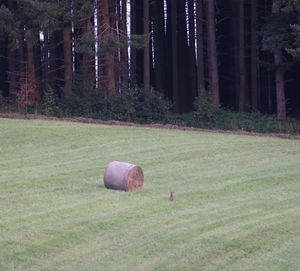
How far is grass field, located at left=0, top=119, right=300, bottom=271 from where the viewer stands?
30.6 ft

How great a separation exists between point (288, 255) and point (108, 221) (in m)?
2.76

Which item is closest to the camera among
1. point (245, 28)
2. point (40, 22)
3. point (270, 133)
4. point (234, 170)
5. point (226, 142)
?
point (234, 170)

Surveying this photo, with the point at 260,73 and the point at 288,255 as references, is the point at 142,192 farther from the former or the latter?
the point at 260,73

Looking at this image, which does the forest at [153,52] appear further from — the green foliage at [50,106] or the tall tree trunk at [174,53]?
the green foliage at [50,106]

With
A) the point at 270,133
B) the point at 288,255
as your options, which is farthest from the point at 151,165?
the point at 270,133

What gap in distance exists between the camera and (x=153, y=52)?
50938mm

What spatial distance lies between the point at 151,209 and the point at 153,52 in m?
39.5

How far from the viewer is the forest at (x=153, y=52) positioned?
32.8m

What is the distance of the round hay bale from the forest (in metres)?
18.4

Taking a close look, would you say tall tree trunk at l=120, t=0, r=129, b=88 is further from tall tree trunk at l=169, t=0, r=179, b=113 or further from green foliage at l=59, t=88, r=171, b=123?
green foliage at l=59, t=88, r=171, b=123

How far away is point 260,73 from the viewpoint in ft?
164

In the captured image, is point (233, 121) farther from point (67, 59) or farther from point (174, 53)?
point (174, 53)

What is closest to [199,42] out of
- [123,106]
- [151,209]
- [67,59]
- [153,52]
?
[153,52]

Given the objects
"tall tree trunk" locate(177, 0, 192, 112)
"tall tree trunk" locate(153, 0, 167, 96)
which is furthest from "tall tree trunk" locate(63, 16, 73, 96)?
"tall tree trunk" locate(177, 0, 192, 112)
